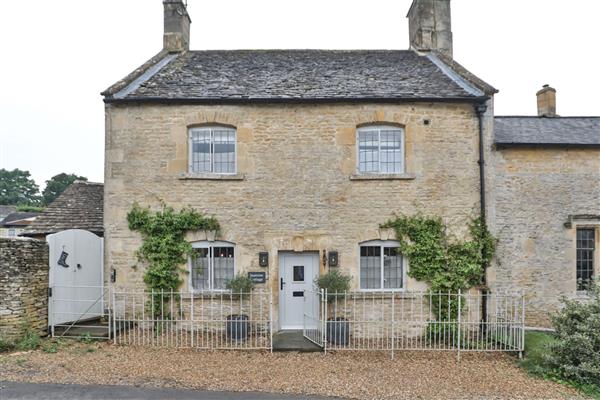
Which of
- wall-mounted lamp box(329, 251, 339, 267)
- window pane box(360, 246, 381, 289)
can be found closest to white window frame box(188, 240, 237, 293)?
wall-mounted lamp box(329, 251, 339, 267)

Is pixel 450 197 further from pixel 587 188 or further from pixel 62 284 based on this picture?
pixel 62 284

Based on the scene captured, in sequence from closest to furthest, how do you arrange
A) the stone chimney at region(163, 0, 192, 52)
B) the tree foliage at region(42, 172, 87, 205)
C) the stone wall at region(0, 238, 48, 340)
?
the stone wall at region(0, 238, 48, 340)
the stone chimney at region(163, 0, 192, 52)
the tree foliage at region(42, 172, 87, 205)

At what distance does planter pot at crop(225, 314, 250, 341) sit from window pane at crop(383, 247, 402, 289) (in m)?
3.99

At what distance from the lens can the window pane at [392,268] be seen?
11.2m

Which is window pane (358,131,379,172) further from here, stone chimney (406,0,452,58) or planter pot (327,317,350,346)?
stone chimney (406,0,452,58)

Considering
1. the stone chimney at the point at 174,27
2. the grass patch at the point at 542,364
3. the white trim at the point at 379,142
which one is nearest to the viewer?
the grass patch at the point at 542,364

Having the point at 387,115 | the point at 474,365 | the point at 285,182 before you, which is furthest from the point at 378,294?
the point at 387,115

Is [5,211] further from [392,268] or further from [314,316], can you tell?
[392,268]

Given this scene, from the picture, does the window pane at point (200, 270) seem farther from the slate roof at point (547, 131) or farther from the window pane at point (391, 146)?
the slate roof at point (547, 131)

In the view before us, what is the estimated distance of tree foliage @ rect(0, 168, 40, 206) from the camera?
84750 millimetres

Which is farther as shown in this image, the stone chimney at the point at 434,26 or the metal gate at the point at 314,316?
the stone chimney at the point at 434,26

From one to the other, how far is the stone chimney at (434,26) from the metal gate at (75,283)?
1306cm

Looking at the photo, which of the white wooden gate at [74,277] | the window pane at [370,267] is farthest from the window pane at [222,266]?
the window pane at [370,267]

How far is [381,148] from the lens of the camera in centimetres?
1142
